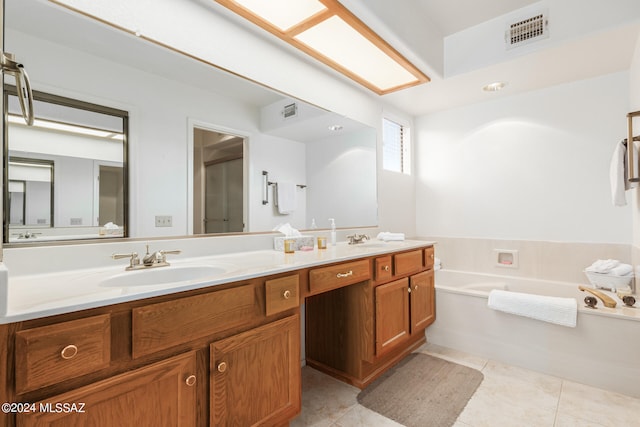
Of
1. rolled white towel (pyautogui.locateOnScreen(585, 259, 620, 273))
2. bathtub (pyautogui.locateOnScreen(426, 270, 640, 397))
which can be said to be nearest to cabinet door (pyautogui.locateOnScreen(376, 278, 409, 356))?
bathtub (pyautogui.locateOnScreen(426, 270, 640, 397))

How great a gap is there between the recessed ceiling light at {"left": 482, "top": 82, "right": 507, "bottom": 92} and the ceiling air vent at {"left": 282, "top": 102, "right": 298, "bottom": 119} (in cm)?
182

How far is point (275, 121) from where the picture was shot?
1.94 metres

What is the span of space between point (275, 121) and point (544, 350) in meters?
2.37

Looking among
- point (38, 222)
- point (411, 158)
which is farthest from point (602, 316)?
point (38, 222)

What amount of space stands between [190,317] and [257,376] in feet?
1.36

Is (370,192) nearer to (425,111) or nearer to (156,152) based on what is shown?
(425,111)

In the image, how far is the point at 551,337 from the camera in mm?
2029

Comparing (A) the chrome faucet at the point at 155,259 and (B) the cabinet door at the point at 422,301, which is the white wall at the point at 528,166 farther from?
(A) the chrome faucet at the point at 155,259

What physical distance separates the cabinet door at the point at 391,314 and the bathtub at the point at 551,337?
57cm

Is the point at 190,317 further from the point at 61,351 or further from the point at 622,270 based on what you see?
the point at 622,270

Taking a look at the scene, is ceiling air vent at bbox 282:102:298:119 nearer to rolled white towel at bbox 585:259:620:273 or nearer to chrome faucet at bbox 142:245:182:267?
chrome faucet at bbox 142:245:182:267

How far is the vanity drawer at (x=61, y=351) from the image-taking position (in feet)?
2.33

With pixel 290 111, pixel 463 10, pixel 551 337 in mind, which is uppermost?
pixel 463 10

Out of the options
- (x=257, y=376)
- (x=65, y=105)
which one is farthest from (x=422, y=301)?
(x=65, y=105)
